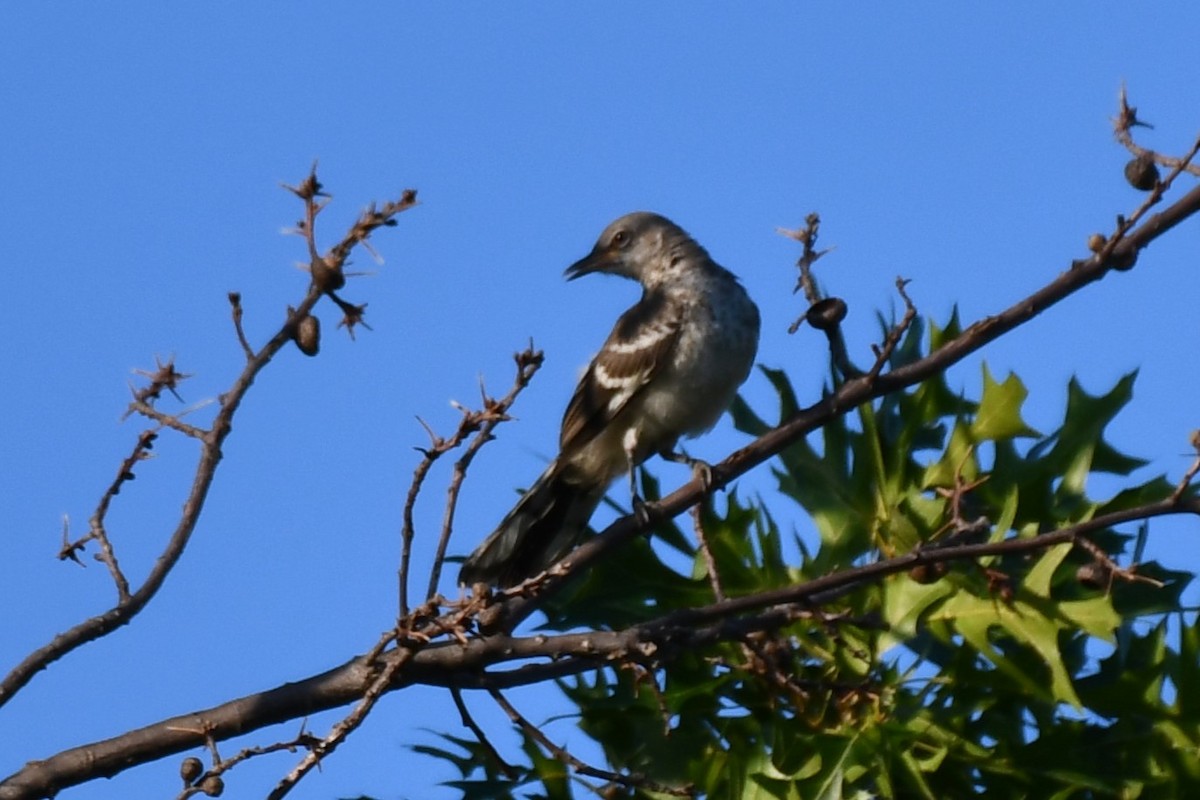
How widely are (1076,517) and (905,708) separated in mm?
820

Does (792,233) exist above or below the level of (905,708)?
above

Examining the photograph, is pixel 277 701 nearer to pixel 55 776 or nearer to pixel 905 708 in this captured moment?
pixel 55 776

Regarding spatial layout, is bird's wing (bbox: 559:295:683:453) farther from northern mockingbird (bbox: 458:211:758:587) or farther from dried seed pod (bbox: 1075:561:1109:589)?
dried seed pod (bbox: 1075:561:1109:589)

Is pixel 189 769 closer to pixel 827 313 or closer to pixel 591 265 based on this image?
pixel 827 313

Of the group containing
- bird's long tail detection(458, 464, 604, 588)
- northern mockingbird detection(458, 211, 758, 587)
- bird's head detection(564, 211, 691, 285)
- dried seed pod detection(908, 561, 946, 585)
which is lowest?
dried seed pod detection(908, 561, 946, 585)

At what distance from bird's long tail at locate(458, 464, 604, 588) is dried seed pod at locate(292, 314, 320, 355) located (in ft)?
5.89

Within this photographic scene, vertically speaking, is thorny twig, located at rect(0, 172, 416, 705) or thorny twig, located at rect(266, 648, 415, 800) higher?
thorny twig, located at rect(0, 172, 416, 705)

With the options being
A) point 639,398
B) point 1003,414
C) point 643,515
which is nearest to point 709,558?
point 643,515

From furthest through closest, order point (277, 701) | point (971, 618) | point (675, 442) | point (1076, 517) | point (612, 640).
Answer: point (675, 442) → point (1076, 517) → point (971, 618) → point (277, 701) → point (612, 640)

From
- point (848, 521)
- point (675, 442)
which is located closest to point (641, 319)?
point (675, 442)

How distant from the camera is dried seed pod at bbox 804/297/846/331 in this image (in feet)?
14.4

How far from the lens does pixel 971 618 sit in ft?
15.3

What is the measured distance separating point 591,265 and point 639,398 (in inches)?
Result: 53.4

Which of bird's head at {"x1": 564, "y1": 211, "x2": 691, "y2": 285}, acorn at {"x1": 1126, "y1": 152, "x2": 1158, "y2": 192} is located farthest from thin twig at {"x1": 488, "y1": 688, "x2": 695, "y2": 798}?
bird's head at {"x1": 564, "y1": 211, "x2": 691, "y2": 285}
